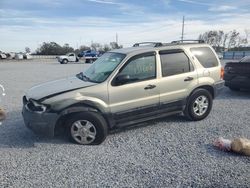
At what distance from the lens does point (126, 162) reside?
381cm

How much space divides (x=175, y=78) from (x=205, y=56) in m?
1.12

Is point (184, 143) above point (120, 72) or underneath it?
underneath

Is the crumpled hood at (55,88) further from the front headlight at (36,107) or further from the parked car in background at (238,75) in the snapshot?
the parked car in background at (238,75)

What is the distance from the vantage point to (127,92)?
4703 mm

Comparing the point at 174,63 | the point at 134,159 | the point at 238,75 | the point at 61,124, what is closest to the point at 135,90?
the point at 174,63

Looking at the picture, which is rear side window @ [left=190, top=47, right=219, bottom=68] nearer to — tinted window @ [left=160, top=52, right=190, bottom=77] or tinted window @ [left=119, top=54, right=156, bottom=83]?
tinted window @ [left=160, top=52, right=190, bottom=77]

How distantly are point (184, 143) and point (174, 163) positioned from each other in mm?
820

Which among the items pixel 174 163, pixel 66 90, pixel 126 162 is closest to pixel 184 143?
pixel 174 163

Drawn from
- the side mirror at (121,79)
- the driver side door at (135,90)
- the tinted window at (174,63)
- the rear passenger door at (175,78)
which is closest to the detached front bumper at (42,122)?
the driver side door at (135,90)

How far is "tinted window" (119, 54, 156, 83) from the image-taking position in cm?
479

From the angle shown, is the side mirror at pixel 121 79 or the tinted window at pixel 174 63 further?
the tinted window at pixel 174 63

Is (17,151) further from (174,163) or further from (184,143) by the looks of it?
(184,143)

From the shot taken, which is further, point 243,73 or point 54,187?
point 243,73

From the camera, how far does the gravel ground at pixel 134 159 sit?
10.8 feet
